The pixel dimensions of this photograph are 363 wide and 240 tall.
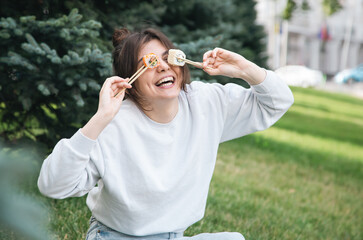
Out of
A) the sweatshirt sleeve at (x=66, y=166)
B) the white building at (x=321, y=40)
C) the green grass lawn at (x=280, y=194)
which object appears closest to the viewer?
the sweatshirt sleeve at (x=66, y=166)

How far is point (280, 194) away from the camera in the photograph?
4105mm

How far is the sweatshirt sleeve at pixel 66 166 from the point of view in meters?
1.51

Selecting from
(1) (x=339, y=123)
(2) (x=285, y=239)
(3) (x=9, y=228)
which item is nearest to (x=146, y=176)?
(3) (x=9, y=228)

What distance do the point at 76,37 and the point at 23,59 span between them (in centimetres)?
35

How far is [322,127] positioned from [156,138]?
9.10 m

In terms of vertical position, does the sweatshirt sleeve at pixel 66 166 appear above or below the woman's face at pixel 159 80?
below

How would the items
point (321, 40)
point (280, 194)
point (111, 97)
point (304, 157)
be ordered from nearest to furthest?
point (111, 97) → point (280, 194) → point (304, 157) → point (321, 40)

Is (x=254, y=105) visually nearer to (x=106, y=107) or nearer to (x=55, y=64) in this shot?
(x=106, y=107)

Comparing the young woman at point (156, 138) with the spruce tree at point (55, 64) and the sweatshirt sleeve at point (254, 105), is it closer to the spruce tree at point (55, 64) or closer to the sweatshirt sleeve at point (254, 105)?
the sweatshirt sleeve at point (254, 105)

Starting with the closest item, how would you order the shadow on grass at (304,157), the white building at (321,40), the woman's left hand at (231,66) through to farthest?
1. the woman's left hand at (231,66)
2. the shadow on grass at (304,157)
3. the white building at (321,40)

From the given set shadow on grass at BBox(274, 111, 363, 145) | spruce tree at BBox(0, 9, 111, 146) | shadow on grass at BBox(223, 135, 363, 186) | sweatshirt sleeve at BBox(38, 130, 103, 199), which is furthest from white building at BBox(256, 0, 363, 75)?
sweatshirt sleeve at BBox(38, 130, 103, 199)

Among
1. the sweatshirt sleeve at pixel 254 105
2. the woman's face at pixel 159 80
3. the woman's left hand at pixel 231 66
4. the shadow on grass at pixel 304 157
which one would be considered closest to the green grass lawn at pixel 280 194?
the shadow on grass at pixel 304 157

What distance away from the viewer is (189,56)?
3094 millimetres

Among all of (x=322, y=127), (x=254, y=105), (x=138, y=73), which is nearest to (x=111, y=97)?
(x=138, y=73)
